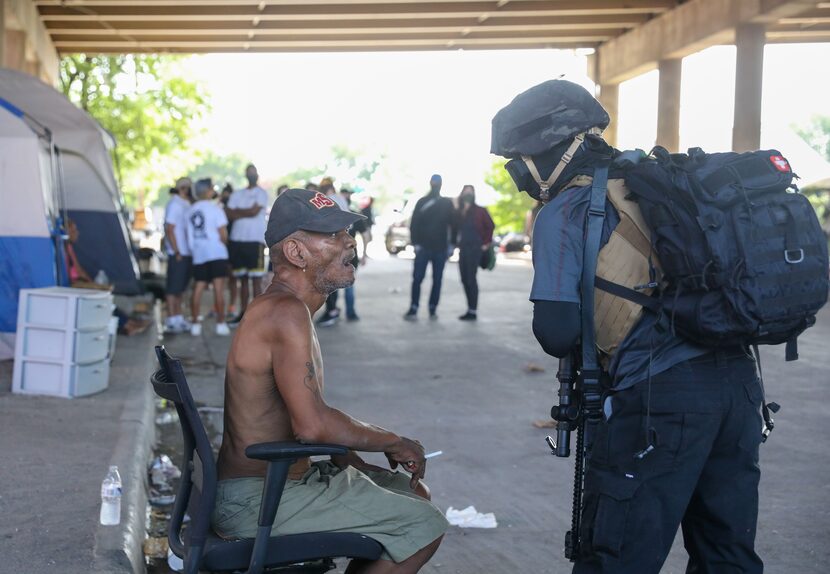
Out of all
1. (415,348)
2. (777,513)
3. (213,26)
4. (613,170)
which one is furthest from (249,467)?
(213,26)

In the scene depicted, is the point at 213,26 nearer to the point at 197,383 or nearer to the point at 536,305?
the point at 197,383

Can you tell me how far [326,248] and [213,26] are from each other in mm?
19000

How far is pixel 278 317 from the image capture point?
3.58m

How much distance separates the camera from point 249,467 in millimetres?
3648

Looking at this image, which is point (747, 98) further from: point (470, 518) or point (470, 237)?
point (470, 518)

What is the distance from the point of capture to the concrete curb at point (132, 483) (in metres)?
4.69

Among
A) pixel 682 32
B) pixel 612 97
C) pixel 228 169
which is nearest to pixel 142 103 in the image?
pixel 612 97

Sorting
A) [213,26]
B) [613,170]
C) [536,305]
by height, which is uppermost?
[213,26]

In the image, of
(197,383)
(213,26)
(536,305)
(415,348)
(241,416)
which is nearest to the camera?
(536,305)

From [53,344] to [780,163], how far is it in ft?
21.9

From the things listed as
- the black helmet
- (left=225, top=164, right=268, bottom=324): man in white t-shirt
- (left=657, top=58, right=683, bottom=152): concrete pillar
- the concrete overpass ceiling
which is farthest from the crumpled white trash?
(left=657, top=58, right=683, bottom=152): concrete pillar

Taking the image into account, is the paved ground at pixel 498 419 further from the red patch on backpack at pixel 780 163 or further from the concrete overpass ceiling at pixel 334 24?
the concrete overpass ceiling at pixel 334 24

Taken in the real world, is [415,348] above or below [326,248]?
below

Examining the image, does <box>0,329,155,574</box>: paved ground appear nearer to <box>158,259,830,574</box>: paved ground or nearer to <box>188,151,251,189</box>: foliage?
<box>158,259,830,574</box>: paved ground
